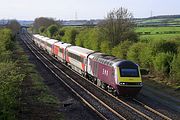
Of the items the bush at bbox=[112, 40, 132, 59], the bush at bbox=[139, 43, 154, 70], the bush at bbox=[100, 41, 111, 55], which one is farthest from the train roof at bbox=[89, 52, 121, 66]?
the bush at bbox=[100, 41, 111, 55]

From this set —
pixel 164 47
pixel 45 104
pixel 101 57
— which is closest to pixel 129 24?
pixel 164 47

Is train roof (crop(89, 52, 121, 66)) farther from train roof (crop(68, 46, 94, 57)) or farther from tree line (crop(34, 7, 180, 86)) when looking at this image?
tree line (crop(34, 7, 180, 86))

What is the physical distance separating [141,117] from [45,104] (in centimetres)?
688

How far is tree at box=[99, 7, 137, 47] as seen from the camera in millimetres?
54219

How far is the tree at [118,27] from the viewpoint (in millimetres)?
54219

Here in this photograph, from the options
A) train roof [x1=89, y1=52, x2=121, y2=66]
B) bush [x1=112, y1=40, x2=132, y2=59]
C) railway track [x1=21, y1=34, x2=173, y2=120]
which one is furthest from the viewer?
bush [x1=112, y1=40, x2=132, y2=59]

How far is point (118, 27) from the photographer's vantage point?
54875mm

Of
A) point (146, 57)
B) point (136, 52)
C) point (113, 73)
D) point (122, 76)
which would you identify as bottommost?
point (146, 57)

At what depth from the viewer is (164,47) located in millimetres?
38281

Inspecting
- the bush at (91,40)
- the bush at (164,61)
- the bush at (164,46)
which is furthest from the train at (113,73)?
the bush at (91,40)

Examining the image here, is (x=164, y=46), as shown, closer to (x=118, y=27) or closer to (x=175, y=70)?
(x=175, y=70)

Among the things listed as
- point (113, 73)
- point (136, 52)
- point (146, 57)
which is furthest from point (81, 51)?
point (113, 73)

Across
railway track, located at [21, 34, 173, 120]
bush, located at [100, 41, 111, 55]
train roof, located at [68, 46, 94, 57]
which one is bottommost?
railway track, located at [21, 34, 173, 120]

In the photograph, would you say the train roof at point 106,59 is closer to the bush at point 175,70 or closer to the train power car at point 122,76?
the train power car at point 122,76
